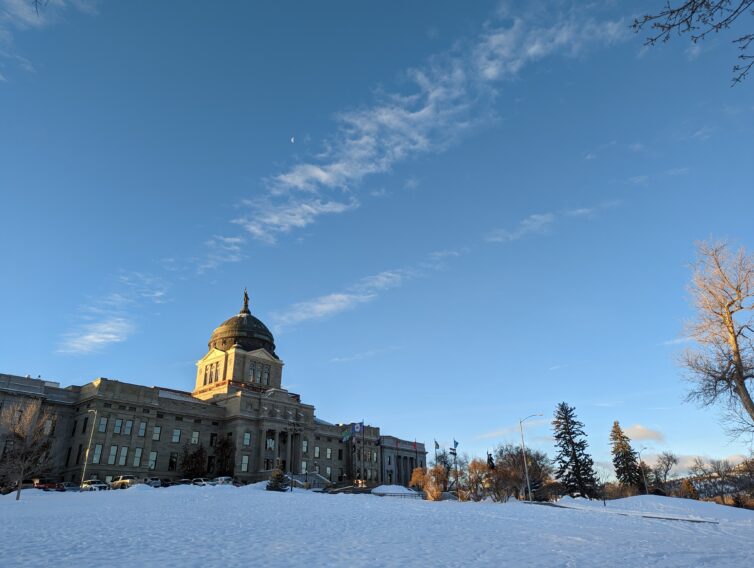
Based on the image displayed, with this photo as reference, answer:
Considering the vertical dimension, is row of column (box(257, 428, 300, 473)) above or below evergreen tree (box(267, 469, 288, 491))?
above

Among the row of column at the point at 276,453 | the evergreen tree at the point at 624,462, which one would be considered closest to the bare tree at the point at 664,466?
the evergreen tree at the point at 624,462

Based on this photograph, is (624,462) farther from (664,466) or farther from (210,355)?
(210,355)

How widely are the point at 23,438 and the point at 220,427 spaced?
28753 mm

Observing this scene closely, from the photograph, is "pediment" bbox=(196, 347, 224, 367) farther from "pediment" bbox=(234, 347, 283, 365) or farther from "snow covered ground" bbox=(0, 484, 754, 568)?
"snow covered ground" bbox=(0, 484, 754, 568)

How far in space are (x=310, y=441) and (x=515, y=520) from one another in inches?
2553

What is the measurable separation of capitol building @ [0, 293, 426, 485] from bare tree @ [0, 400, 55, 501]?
2482mm

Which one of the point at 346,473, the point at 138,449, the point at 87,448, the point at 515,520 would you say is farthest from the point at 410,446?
the point at 515,520

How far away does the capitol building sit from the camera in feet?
211

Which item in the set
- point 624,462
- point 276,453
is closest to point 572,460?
point 624,462

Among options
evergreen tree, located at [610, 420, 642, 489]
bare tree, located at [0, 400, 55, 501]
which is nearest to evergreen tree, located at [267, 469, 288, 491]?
bare tree, located at [0, 400, 55, 501]

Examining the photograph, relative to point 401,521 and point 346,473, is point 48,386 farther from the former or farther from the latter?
point 401,521

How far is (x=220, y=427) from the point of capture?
3083 inches

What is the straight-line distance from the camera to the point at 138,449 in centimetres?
6712

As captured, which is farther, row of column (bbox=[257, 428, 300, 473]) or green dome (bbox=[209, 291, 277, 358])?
green dome (bbox=[209, 291, 277, 358])
